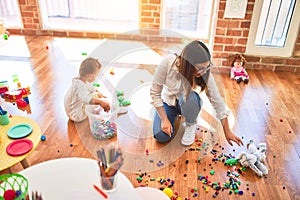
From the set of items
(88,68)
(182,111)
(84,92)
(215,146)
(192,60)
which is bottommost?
(215,146)

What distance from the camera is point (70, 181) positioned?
902 millimetres

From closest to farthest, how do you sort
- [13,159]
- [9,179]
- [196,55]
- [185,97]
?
[9,179]
[13,159]
[196,55]
[185,97]

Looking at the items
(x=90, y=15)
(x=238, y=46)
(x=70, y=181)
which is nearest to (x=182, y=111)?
(x=70, y=181)

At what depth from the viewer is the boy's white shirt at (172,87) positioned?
1.45 m

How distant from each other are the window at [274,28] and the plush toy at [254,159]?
1.29 metres

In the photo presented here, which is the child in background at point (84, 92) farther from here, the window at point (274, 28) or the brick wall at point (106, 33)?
the window at point (274, 28)

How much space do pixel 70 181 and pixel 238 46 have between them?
6.81ft

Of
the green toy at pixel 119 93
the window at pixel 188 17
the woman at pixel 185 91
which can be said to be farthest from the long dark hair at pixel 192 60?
the window at pixel 188 17

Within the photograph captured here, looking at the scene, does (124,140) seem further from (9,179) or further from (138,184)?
(9,179)

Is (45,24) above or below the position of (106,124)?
above

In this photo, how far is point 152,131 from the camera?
1.71 m

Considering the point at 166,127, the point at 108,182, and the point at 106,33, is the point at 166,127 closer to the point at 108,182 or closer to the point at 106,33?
the point at 108,182

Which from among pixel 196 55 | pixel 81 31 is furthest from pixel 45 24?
pixel 196 55

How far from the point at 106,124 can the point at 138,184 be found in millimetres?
462
